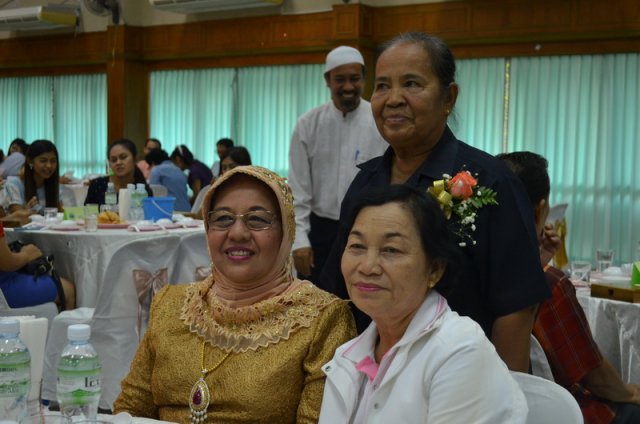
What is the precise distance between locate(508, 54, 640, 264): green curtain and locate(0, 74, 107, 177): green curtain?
7.35 metres

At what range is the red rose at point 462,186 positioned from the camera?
2010 millimetres

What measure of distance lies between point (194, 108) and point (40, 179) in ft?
19.1

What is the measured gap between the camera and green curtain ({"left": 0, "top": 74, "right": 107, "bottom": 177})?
46.3 feet

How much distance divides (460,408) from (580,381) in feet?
4.26

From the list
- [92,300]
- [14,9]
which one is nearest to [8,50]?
[14,9]

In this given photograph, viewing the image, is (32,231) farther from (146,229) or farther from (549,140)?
(549,140)

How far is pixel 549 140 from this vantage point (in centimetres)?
962

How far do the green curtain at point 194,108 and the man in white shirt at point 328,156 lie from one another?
25.7ft

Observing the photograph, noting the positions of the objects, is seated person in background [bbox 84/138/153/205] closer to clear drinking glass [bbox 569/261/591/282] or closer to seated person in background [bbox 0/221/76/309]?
seated person in background [bbox 0/221/76/309]

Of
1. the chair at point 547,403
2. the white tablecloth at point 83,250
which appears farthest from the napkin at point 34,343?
the white tablecloth at point 83,250

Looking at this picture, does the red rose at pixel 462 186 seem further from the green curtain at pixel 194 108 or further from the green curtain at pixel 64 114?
the green curtain at pixel 64 114

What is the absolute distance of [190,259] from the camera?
4750 millimetres

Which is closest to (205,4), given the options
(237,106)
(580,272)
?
(237,106)

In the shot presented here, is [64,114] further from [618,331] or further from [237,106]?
[618,331]
